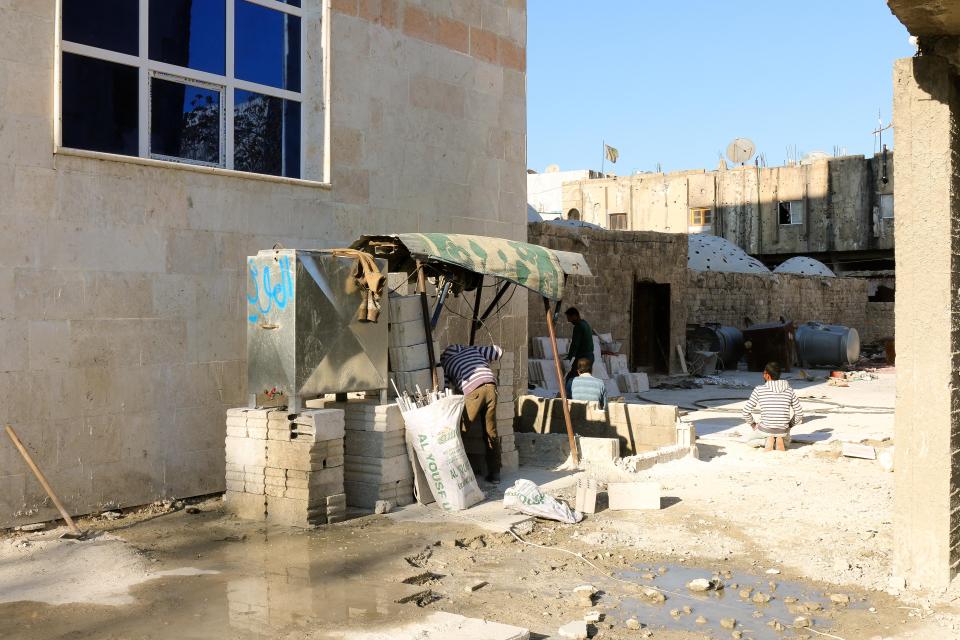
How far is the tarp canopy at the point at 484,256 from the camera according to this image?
29.4ft

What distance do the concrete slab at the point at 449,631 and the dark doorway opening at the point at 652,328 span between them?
53.4 feet

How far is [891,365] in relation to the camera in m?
26.0

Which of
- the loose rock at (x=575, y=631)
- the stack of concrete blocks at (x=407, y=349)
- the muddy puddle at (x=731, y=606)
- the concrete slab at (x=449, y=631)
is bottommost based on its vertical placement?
the muddy puddle at (x=731, y=606)

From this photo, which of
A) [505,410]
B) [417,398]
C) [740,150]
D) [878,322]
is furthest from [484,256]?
[740,150]

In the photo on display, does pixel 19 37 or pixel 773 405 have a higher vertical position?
pixel 19 37

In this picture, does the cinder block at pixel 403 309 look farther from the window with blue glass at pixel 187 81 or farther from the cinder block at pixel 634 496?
the cinder block at pixel 634 496

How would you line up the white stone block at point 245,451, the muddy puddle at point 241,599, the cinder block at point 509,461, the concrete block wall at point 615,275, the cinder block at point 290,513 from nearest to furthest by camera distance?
the muddy puddle at point 241,599 < the cinder block at point 290,513 < the white stone block at point 245,451 < the cinder block at point 509,461 < the concrete block wall at point 615,275

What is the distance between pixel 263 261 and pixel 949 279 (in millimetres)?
5251

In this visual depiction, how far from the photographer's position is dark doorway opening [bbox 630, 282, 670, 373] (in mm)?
21297

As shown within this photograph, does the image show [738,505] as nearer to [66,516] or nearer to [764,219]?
[66,516]

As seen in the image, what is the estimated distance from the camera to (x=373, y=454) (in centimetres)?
823

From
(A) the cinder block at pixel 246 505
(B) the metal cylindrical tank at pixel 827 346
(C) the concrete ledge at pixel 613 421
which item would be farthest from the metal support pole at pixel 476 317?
(B) the metal cylindrical tank at pixel 827 346

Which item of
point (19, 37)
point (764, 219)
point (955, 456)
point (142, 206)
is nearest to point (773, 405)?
point (955, 456)

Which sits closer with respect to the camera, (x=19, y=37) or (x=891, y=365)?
(x=19, y=37)
